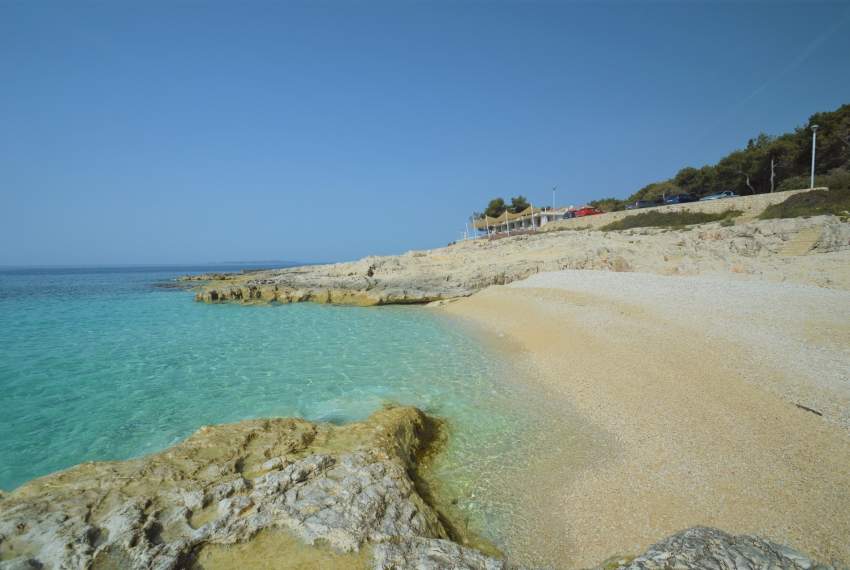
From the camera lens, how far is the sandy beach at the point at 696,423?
366 centimetres

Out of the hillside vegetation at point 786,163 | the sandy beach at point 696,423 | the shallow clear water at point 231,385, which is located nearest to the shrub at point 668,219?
the hillside vegetation at point 786,163

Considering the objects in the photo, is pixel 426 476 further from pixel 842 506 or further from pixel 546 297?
pixel 546 297

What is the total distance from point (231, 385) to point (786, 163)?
4787cm

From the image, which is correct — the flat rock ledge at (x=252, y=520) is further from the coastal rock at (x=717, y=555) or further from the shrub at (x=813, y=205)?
the shrub at (x=813, y=205)

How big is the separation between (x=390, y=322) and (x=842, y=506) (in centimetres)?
1270

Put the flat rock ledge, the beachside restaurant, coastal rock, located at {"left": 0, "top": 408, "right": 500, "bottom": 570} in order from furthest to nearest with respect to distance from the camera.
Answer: the beachside restaurant
coastal rock, located at {"left": 0, "top": 408, "right": 500, "bottom": 570}
the flat rock ledge

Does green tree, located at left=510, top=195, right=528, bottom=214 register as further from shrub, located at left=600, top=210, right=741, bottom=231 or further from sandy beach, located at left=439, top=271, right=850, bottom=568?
sandy beach, located at left=439, top=271, right=850, bottom=568

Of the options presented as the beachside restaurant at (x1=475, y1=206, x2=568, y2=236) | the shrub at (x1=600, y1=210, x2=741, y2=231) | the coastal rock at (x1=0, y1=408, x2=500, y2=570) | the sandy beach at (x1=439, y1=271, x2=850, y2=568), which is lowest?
the sandy beach at (x1=439, y1=271, x2=850, y2=568)

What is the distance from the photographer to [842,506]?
365 cm

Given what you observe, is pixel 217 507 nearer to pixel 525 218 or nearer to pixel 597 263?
pixel 597 263

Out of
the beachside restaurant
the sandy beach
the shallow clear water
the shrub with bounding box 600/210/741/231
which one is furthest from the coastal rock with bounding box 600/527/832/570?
the beachside restaurant

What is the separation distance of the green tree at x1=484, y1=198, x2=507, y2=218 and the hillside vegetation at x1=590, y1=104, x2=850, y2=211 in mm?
26386

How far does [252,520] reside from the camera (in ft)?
10.3

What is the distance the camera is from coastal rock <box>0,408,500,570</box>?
8.99 feet
